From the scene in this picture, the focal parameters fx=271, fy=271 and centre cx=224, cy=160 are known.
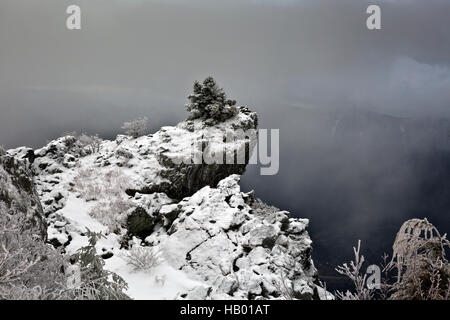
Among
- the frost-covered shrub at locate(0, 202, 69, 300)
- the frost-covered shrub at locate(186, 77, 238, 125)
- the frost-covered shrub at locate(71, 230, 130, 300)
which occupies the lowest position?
the frost-covered shrub at locate(71, 230, 130, 300)

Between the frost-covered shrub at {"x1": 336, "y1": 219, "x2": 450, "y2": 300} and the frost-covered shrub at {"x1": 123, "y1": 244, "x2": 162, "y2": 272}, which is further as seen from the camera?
the frost-covered shrub at {"x1": 123, "y1": 244, "x2": 162, "y2": 272}

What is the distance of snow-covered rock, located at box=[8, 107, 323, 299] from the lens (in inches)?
221

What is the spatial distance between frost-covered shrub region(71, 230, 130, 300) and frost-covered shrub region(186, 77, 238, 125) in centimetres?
1073

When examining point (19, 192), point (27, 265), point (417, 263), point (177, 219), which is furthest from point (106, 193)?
point (417, 263)

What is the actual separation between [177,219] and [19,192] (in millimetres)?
3973

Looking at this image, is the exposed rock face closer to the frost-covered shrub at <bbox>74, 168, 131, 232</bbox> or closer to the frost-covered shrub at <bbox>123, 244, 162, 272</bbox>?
the frost-covered shrub at <bbox>123, 244, 162, 272</bbox>

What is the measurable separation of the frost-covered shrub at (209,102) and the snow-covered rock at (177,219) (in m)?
0.56

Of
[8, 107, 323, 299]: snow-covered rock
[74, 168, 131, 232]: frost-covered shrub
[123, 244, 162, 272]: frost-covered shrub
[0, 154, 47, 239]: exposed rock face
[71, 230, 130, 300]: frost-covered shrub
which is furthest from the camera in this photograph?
[74, 168, 131, 232]: frost-covered shrub

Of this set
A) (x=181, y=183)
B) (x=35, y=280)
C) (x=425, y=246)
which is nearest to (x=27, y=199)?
(x=35, y=280)

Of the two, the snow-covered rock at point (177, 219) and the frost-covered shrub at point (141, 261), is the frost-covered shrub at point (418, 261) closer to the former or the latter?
the snow-covered rock at point (177, 219)

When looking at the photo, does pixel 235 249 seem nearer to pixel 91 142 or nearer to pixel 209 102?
pixel 209 102

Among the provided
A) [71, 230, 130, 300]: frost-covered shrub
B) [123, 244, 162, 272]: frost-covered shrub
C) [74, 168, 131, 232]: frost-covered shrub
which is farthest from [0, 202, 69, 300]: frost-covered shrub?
[74, 168, 131, 232]: frost-covered shrub

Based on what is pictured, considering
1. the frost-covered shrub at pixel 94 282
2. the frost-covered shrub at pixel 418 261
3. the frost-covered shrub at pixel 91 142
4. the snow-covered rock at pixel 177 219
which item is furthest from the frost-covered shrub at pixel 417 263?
the frost-covered shrub at pixel 91 142
